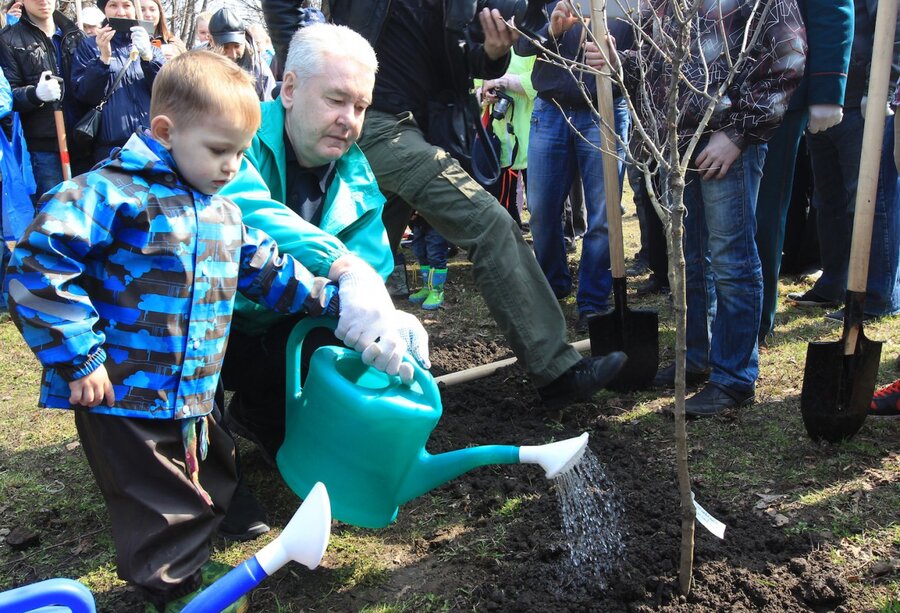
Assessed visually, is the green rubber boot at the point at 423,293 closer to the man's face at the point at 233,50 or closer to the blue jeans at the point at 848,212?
the man's face at the point at 233,50

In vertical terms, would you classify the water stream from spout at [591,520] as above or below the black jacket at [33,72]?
below

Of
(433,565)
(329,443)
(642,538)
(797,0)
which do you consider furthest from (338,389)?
(797,0)

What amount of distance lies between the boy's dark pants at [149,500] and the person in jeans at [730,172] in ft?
6.59

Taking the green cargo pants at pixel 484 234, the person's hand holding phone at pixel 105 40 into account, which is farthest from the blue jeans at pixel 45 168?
the green cargo pants at pixel 484 234

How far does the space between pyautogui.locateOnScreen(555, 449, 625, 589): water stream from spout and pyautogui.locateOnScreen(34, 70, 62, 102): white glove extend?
4.32m

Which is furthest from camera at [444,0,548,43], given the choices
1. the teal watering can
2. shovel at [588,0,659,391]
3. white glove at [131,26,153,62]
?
white glove at [131,26,153,62]

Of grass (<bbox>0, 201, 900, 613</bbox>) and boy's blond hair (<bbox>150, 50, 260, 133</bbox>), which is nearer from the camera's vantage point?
boy's blond hair (<bbox>150, 50, 260, 133</bbox>)

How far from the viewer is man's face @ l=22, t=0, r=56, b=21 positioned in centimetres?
516

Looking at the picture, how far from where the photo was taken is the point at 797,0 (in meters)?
3.09

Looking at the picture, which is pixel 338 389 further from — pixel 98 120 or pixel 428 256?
pixel 98 120

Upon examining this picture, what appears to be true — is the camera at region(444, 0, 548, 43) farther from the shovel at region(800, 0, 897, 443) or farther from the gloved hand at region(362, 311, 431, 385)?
the gloved hand at region(362, 311, 431, 385)

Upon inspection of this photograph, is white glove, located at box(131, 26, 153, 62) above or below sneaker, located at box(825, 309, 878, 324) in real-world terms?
above

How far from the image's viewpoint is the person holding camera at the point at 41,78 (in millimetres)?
5137

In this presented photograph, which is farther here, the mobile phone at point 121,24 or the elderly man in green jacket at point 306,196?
the mobile phone at point 121,24
